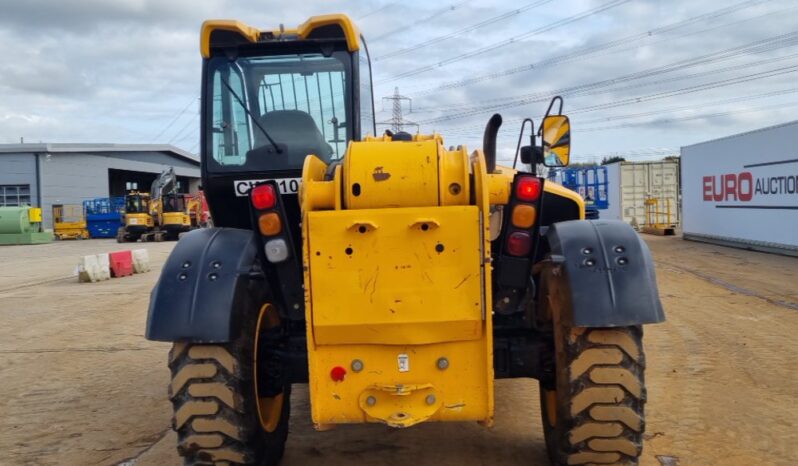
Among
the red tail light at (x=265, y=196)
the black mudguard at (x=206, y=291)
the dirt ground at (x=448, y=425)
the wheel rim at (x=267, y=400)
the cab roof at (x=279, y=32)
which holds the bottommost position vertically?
the dirt ground at (x=448, y=425)

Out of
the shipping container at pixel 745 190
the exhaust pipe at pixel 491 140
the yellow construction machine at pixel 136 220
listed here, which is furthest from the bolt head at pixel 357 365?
the yellow construction machine at pixel 136 220

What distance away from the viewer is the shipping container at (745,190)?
54.8 ft

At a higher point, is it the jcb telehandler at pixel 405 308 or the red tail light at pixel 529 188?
the red tail light at pixel 529 188

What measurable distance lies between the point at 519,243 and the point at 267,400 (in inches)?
72.8

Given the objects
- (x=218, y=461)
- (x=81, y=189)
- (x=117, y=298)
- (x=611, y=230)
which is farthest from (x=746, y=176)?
(x=81, y=189)

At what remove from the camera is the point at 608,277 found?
345 centimetres

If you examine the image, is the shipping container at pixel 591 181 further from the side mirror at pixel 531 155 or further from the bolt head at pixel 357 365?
the bolt head at pixel 357 365

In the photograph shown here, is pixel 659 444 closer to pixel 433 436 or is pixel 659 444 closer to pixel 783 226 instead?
pixel 433 436

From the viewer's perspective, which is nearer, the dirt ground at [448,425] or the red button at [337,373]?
the red button at [337,373]

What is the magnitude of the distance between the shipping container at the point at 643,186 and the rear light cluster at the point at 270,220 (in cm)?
2711

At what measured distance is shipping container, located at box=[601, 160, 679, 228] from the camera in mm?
29344

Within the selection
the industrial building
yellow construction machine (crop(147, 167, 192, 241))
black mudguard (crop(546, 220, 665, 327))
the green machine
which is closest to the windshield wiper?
black mudguard (crop(546, 220, 665, 327))

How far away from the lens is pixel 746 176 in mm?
18922

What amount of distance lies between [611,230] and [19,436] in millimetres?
4666
